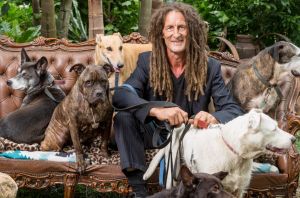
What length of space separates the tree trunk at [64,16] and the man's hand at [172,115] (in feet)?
15.1

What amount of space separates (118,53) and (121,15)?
16.0 feet

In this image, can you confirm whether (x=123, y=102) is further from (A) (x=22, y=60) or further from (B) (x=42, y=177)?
(A) (x=22, y=60)

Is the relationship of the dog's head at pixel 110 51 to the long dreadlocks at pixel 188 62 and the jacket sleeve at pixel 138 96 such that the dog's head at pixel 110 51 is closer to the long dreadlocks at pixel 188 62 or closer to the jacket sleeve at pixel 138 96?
the jacket sleeve at pixel 138 96

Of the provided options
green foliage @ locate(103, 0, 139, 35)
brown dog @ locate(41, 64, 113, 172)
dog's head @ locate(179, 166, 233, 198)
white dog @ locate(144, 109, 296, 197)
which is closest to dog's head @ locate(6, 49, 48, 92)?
brown dog @ locate(41, 64, 113, 172)

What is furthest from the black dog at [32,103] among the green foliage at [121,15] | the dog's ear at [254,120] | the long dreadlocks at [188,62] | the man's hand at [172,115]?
the green foliage at [121,15]

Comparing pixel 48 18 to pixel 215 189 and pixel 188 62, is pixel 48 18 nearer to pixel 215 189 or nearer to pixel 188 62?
pixel 188 62

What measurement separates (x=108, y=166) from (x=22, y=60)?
5.52 ft

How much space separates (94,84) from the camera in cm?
454

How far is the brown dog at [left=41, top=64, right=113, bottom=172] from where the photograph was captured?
14.8ft

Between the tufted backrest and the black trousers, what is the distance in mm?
1701

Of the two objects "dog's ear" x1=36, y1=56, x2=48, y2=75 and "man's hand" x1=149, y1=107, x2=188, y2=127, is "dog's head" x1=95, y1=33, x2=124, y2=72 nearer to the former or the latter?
"dog's ear" x1=36, y1=56, x2=48, y2=75

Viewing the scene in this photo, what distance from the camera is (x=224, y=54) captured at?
5.94m

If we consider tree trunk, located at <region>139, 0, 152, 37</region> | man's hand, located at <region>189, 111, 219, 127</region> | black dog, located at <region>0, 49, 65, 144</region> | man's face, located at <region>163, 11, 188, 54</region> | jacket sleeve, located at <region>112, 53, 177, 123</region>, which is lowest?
black dog, located at <region>0, 49, 65, 144</region>

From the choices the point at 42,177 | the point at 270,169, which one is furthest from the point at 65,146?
the point at 270,169
